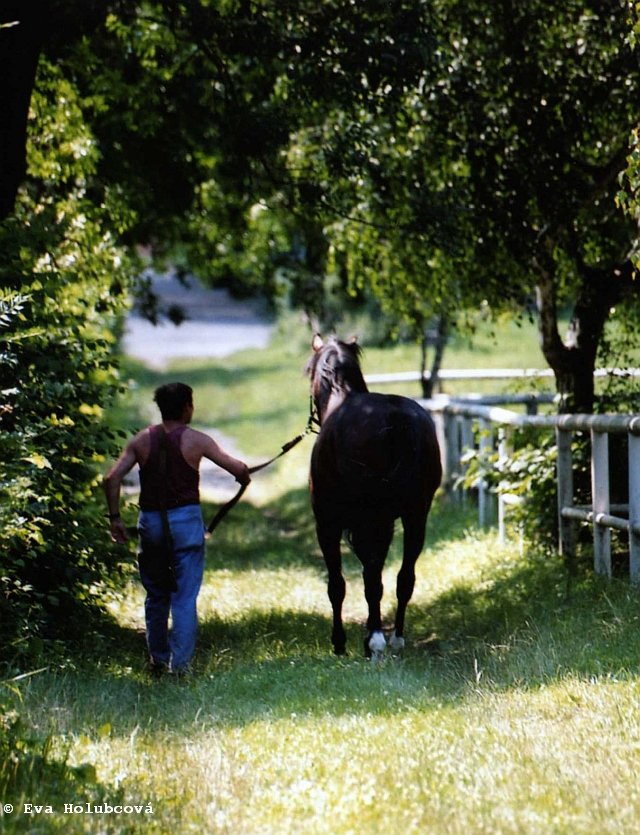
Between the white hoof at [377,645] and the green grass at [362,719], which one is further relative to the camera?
the white hoof at [377,645]

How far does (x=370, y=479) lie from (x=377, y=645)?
1108mm

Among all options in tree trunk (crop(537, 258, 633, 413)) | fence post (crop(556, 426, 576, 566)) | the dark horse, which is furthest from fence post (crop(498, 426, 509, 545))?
the dark horse

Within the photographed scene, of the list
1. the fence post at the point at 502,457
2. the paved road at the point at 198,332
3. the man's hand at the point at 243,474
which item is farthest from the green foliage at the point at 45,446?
the paved road at the point at 198,332

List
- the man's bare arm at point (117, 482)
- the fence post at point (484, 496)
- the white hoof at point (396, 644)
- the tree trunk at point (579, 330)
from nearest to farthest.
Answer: the man's bare arm at point (117, 482)
the white hoof at point (396, 644)
the tree trunk at point (579, 330)
the fence post at point (484, 496)

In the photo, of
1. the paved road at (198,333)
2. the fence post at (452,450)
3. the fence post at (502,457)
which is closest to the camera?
the fence post at (502,457)

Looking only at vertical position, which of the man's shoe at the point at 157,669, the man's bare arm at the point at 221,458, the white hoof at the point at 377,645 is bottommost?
the man's shoe at the point at 157,669

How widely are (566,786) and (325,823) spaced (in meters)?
0.96

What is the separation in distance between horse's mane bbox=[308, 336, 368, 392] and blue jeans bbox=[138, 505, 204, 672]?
1.52 metres

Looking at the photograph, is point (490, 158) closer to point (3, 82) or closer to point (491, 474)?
point (491, 474)

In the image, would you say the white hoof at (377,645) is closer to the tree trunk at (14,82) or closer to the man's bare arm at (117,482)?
the man's bare arm at (117,482)

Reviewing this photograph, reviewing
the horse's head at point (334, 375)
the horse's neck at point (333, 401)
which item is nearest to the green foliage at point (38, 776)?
the horse's neck at point (333, 401)

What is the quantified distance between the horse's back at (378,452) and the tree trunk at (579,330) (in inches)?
124

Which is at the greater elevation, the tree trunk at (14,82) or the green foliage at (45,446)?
the tree trunk at (14,82)

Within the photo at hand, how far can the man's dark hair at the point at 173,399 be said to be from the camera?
323 inches
